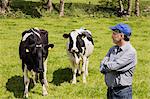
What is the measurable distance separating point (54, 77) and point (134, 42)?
9.95 meters

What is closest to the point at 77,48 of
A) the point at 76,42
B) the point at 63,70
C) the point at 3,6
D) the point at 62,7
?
the point at 76,42

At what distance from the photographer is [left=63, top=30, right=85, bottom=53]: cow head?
13281 mm

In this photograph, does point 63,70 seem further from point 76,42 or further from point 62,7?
point 62,7

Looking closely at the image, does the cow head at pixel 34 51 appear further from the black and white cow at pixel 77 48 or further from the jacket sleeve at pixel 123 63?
the jacket sleeve at pixel 123 63

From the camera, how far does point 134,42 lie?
76.0 feet

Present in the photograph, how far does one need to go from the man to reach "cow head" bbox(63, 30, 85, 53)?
17.6ft

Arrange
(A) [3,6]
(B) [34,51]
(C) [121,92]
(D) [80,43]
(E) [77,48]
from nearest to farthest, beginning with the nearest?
(C) [121,92]
(B) [34,51]
(E) [77,48]
(D) [80,43]
(A) [3,6]

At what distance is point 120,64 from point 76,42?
585 cm

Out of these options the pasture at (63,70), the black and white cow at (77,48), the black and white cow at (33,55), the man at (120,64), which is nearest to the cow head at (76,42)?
the black and white cow at (77,48)

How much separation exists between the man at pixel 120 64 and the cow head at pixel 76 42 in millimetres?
5359

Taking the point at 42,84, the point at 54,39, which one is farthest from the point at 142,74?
the point at 54,39

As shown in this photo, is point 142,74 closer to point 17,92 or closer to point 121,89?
point 17,92

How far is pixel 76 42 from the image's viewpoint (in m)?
13.4

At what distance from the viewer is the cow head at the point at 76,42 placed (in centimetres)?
1328
